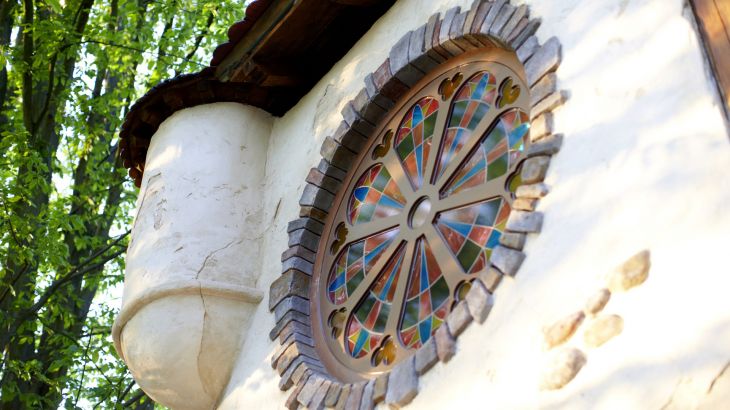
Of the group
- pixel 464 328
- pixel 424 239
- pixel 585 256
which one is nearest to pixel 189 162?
pixel 424 239

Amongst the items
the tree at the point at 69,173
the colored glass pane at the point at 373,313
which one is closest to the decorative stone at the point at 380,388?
the colored glass pane at the point at 373,313

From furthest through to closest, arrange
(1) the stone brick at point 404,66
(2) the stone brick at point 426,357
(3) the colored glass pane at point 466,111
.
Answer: (1) the stone brick at point 404,66 < (3) the colored glass pane at point 466,111 < (2) the stone brick at point 426,357

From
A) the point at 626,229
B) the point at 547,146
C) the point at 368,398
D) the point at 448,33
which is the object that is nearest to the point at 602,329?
the point at 626,229

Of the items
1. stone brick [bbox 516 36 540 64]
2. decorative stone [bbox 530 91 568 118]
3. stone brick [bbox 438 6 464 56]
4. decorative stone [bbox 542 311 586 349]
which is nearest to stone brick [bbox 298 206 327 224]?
stone brick [bbox 438 6 464 56]

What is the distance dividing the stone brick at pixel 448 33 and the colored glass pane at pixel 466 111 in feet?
0.63

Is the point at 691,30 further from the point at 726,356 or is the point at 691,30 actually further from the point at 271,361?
the point at 271,361

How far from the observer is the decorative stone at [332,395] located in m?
4.80

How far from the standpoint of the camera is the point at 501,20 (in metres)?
4.78

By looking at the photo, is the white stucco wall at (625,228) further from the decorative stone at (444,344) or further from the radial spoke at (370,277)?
the radial spoke at (370,277)

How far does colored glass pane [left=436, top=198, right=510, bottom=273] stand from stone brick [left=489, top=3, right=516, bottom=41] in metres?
0.78

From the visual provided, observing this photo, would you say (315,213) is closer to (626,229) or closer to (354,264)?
(354,264)

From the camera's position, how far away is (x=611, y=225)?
3648 millimetres

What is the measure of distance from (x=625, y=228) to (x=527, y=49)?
4.05 ft

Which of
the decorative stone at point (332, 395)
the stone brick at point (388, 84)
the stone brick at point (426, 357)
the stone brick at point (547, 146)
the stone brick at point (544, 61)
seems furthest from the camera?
the stone brick at point (388, 84)
